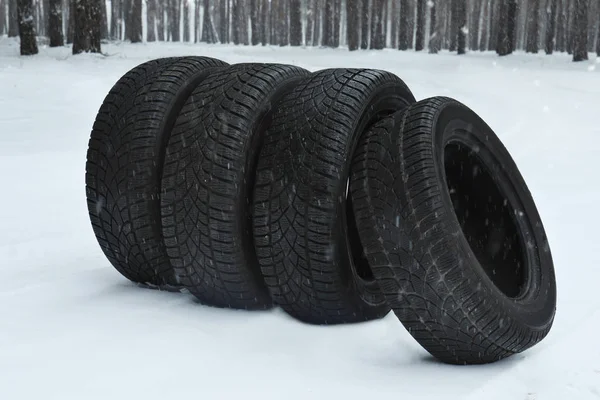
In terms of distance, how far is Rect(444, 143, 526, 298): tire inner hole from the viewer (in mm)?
3902

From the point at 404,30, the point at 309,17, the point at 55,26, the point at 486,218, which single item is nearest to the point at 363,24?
the point at 404,30

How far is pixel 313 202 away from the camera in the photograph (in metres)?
3.32

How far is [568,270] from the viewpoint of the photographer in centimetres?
467

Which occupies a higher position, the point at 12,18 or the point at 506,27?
the point at 12,18

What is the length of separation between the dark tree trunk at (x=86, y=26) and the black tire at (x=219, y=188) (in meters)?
14.1

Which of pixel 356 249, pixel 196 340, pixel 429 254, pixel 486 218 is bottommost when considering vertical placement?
pixel 196 340

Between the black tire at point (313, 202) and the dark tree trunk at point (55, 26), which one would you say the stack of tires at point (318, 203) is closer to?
the black tire at point (313, 202)

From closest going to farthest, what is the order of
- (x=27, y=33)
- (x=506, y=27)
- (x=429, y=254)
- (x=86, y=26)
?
1. (x=429, y=254)
2. (x=86, y=26)
3. (x=27, y=33)
4. (x=506, y=27)

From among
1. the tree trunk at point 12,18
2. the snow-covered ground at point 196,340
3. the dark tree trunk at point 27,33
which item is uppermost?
the tree trunk at point 12,18

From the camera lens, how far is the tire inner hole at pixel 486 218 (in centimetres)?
390

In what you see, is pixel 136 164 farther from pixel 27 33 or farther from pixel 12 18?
pixel 12 18

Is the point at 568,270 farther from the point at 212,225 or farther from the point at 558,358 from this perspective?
the point at 212,225

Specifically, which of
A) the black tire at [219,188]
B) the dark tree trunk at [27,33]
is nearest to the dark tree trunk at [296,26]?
the dark tree trunk at [27,33]

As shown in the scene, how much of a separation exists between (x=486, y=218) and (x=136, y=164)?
1.98 meters
